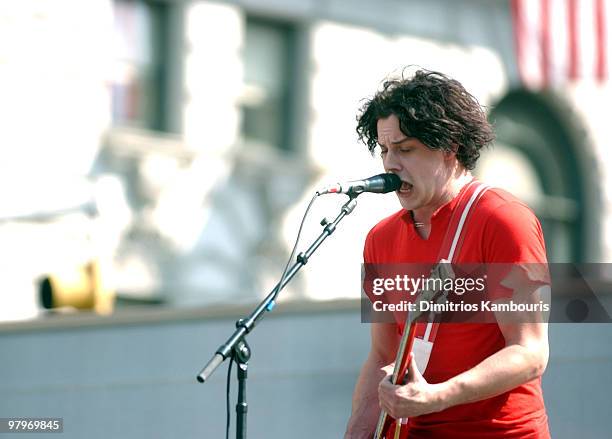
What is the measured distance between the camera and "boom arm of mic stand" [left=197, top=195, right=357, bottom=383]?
3997 mm

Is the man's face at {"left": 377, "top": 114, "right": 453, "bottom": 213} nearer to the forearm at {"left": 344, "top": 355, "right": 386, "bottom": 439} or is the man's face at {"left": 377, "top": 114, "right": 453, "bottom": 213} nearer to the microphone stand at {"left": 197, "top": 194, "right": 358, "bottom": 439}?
the microphone stand at {"left": 197, "top": 194, "right": 358, "bottom": 439}

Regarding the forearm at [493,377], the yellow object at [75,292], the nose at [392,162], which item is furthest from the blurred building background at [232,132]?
the forearm at [493,377]

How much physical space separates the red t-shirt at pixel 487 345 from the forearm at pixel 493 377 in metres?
0.14

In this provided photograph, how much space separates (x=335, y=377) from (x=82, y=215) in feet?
17.1

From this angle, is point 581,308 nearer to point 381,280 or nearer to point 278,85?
point 381,280

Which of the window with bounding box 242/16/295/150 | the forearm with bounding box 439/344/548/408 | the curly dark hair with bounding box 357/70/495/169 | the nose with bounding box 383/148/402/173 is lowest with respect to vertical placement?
the forearm with bounding box 439/344/548/408

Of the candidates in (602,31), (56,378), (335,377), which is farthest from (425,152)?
(602,31)

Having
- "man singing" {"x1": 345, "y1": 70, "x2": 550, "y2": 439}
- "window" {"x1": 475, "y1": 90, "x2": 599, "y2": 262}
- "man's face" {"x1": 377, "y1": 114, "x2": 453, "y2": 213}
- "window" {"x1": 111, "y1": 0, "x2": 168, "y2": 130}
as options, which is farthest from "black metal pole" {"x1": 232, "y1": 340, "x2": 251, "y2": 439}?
"window" {"x1": 475, "y1": 90, "x2": 599, "y2": 262}

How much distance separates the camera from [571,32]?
45.9 feet

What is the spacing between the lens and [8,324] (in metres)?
7.19

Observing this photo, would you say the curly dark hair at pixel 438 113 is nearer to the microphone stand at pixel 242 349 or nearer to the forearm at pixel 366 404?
the microphone stand at pixel 242 349

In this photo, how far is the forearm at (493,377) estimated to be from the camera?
3803 millimetres

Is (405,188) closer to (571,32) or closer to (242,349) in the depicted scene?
(242,349)

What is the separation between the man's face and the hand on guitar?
1.68 ft
